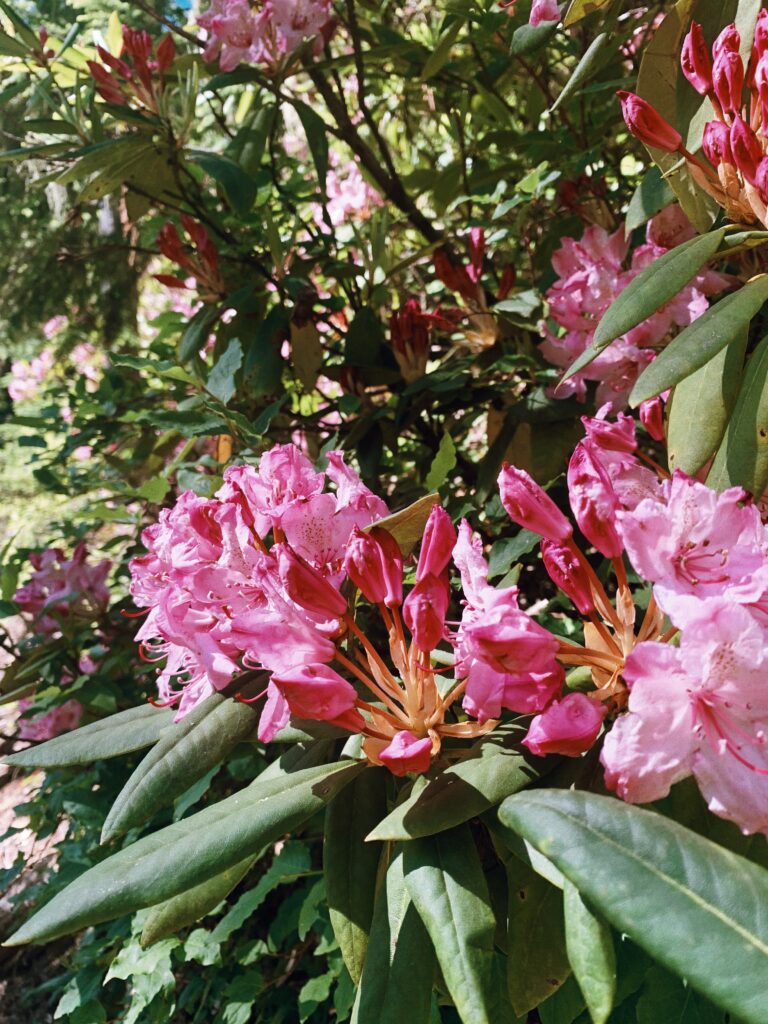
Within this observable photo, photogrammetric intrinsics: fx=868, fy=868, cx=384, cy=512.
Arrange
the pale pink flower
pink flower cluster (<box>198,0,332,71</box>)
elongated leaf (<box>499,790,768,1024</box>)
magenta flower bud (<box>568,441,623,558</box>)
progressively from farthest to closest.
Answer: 1. pink flower cluster (<box>198,0,332,71</box>)
2. magenta flower bud (<box>568,441,623,558</box>)
3. the pale pink flower
4. elongated leaf (<box>499,790,768,1024</box>)

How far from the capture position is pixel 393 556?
2.48ft

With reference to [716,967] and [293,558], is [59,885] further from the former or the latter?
[716,967]

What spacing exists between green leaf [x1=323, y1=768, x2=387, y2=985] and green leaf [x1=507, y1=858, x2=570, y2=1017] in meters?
0.16

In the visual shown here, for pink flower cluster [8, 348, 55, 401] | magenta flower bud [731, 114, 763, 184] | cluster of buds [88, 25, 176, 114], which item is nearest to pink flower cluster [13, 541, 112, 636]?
cluster of buds [88, 25, 176, 114]

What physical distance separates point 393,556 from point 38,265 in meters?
5.14

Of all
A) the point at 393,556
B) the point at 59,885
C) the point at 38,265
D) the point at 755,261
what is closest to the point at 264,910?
the point at 59,885

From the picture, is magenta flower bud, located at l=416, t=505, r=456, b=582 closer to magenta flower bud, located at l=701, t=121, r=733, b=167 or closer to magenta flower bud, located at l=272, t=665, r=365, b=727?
magenta flower bud, located at l=272, t=665, r=365, b=727

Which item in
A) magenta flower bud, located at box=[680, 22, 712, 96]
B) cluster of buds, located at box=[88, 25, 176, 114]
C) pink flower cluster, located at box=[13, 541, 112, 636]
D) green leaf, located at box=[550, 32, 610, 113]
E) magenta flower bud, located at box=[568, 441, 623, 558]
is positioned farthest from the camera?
pink flower cluster, located at box=[13, 541, 112, 636]

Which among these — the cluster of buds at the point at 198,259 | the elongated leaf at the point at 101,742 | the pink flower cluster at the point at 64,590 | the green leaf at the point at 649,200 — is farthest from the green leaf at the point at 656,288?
the pink flower cluster at the point at 64,590

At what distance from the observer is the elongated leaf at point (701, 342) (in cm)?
76

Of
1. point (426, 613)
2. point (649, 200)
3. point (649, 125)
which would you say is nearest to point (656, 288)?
point (649, 125)

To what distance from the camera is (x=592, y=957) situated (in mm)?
531

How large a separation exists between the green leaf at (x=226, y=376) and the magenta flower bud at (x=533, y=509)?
22.8 inches

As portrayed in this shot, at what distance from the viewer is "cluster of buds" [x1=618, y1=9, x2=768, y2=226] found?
76cm
